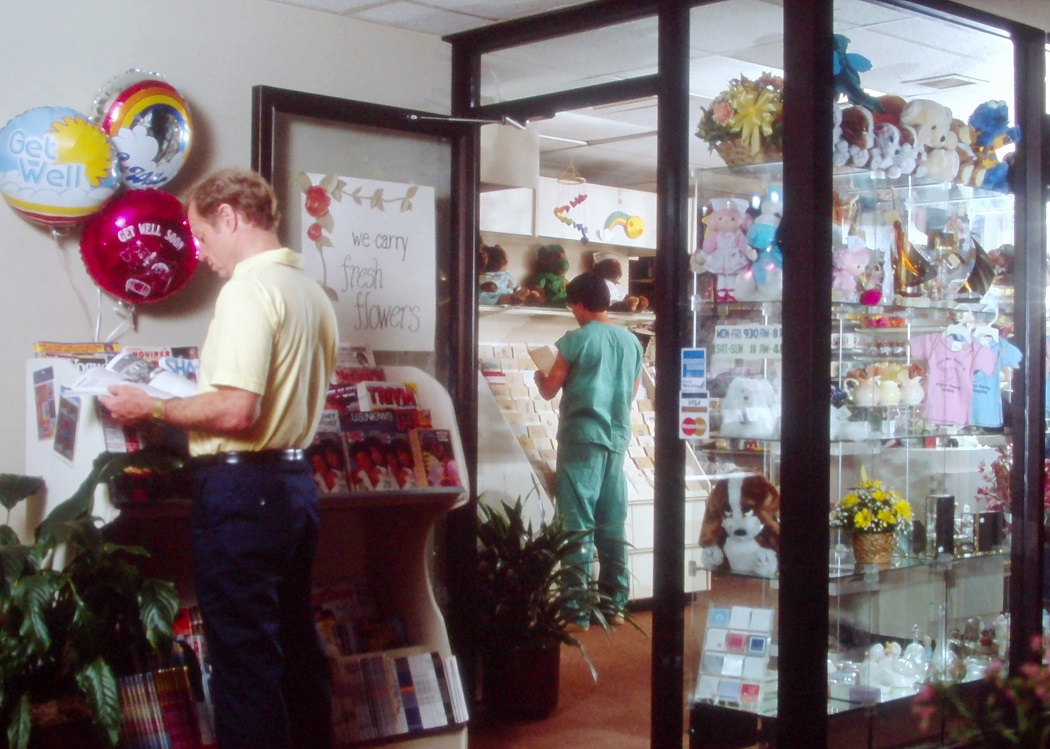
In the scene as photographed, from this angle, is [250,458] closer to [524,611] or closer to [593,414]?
[524,611]

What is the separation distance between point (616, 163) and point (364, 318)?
4576 millimetres

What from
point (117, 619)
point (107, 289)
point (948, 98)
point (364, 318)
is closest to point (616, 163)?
point (948, 98)

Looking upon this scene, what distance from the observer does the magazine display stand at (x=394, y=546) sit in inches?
137

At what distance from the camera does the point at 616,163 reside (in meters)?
8.30

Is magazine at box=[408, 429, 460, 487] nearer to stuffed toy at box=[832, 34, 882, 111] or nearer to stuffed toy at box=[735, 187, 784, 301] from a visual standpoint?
stuffed toy at box=[735, 187, 784, 301]

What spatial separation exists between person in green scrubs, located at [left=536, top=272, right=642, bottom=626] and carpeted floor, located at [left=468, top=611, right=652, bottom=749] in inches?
12.2

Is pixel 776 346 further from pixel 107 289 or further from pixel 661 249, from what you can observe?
pixel 107 289

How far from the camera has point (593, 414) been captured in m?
5.41

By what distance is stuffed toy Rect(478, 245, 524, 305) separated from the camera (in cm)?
642

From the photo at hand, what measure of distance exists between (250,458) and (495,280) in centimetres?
368

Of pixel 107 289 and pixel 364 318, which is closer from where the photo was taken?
pixel 107 289

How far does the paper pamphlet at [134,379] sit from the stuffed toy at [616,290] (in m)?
4.52

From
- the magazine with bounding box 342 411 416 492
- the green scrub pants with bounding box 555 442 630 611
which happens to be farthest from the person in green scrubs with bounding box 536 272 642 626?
the magazine with bounding box 342 411 416 492

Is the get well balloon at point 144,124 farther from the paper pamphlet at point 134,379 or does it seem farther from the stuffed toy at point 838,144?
the stuffed toy at point 838,144
